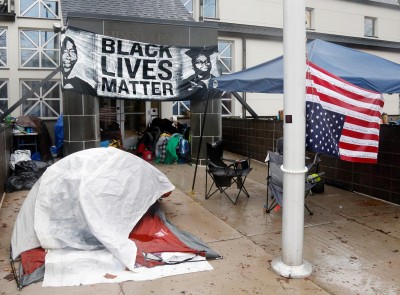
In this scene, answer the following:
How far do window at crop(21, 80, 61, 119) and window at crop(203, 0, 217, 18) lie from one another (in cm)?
666

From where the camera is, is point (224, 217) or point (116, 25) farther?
point (116, 25)

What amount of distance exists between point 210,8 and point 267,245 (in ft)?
42.6

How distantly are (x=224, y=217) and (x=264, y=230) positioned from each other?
75cm

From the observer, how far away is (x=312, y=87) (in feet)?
13.8

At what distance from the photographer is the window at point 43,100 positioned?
12750 mm

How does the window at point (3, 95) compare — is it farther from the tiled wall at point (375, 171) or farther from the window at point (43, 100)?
the tiled wall at point (375, 171)

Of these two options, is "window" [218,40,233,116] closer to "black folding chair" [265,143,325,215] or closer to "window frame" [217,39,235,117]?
"window frame" [217,39,235,117]

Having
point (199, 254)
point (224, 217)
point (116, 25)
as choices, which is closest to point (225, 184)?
point (224, 217)

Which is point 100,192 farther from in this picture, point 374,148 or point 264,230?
point 374,148

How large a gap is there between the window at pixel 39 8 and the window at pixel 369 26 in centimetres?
1496

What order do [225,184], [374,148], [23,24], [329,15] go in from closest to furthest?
[374,148] < [225,184] < [23,24] < [329,15]

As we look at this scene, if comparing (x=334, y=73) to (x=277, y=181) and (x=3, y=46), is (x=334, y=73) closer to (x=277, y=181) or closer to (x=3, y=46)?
(x=277, y=181)

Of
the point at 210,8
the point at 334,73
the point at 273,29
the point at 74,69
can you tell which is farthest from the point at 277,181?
the point at 210,8

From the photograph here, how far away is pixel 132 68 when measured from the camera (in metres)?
8.20
